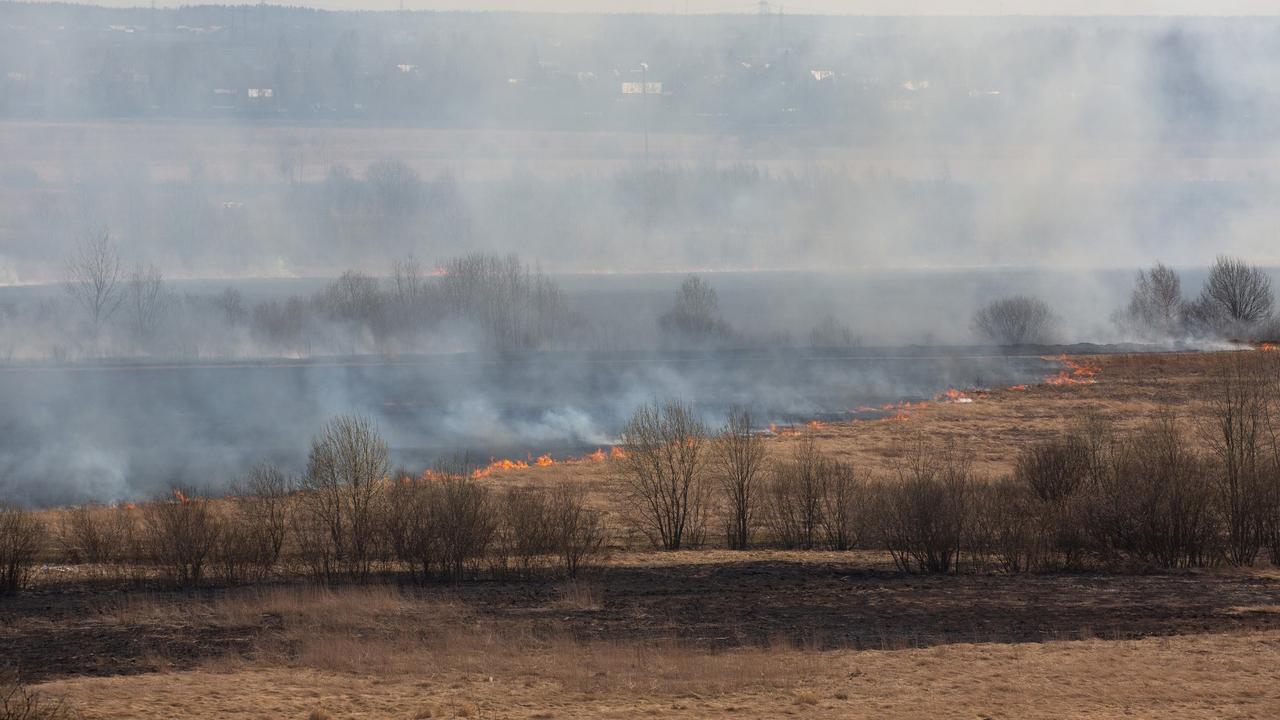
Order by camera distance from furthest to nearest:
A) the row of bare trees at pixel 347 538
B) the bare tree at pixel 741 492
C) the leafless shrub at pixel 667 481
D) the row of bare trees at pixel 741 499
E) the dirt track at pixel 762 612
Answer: the leafless shrub at pixel 667 481 → the bare tree at pixel 741 492 → the row of bare trees at pixel 741 499 → the row of bare trees at pixel 347 538 → the dirt track at pixel 762 612

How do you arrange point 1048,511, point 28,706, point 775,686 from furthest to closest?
point 1048,511
point 775,686
point 28,706

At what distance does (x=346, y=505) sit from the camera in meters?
38.3

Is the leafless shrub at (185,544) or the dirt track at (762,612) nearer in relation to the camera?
the dirt track at (762,612)

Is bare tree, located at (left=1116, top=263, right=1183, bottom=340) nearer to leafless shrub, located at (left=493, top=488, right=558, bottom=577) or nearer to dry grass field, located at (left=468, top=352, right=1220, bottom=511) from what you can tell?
dry grass field, located at (left=468, top=352, right=1220, bottom=511)

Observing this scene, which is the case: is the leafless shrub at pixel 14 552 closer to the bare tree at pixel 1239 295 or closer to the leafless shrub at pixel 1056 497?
the leafless shrub at pixel 1056 497

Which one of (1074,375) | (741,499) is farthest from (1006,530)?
(1074,375)

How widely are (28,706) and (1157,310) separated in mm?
121781

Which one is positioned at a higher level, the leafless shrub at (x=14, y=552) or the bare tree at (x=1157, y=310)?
the bare tree at (x=1157, y=310)

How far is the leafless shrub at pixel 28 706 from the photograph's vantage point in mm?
16969

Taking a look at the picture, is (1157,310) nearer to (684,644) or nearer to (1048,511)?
(1048,511)

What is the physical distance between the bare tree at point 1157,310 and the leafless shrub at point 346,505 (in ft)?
327

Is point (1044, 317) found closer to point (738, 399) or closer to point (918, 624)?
point (738, 399)

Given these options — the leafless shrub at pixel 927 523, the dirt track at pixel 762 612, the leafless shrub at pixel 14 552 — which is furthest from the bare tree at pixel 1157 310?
the leafless shrub at pixel 14 552

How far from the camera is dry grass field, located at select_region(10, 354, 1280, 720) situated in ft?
71.4
